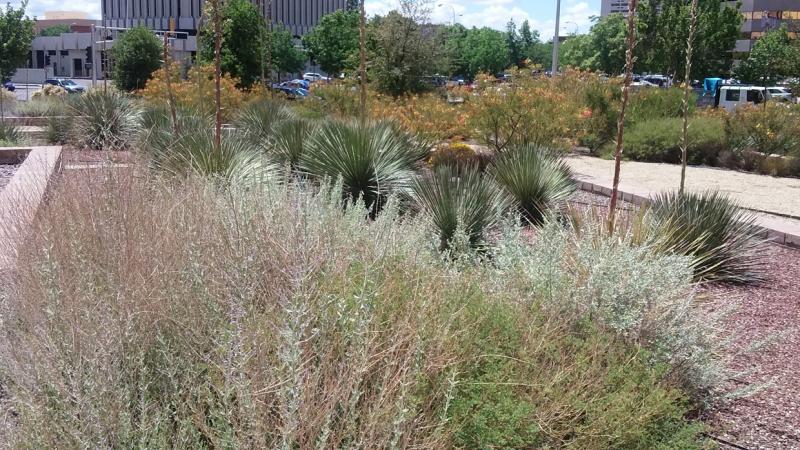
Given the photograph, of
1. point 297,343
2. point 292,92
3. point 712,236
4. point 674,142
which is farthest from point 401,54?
point 297,343

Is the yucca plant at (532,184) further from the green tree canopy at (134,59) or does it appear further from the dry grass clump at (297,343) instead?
the green tree canopy at (134,59)

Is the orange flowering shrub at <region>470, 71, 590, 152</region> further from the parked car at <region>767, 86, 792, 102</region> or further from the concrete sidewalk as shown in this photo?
the parked car at <region>767, 86, 792, 102</region>

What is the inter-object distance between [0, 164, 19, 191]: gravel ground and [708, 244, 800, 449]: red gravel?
9.52m

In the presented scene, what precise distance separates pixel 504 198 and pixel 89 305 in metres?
5.73

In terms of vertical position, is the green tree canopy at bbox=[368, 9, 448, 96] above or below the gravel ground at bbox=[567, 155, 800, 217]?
above

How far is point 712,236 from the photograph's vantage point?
7609mm

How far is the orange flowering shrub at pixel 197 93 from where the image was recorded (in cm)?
1759

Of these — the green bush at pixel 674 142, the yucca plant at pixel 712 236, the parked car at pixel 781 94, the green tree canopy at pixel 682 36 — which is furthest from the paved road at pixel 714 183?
the green tree canopy at pixel 682 36

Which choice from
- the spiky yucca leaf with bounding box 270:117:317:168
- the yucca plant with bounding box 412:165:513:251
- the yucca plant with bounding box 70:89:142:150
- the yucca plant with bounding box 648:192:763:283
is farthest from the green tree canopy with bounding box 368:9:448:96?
the yucca plant with bounding box 648:192:763:283

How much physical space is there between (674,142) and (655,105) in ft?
12.4

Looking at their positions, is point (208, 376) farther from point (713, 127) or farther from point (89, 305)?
point (713, 127)

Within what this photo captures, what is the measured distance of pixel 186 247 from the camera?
3.95 metres

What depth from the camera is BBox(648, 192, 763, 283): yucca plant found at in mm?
7297

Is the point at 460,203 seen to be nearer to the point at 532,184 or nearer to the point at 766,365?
the point at 532,184
